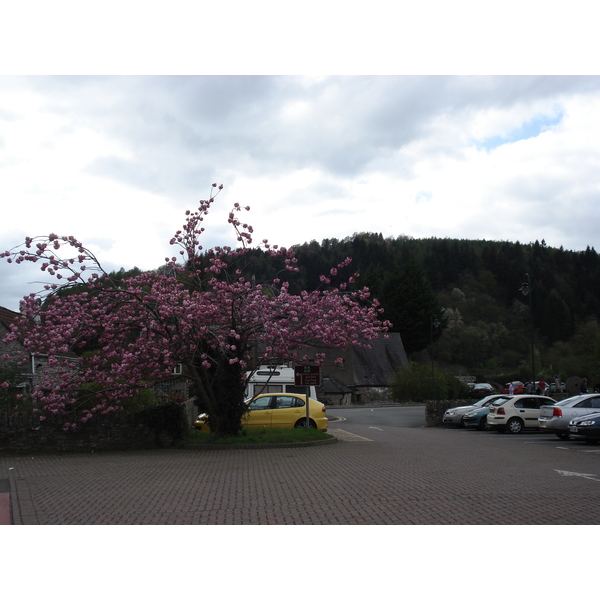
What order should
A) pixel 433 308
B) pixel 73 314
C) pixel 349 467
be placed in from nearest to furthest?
pixel 349 467 < pixel 73 314 < pixel 433 308

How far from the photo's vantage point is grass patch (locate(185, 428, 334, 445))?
17.5 metres

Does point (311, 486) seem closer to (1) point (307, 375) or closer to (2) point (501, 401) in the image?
(1) point (307, 375)

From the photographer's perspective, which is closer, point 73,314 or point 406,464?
point 406,464

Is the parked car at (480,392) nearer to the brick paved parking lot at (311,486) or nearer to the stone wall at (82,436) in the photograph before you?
the brick paved parking lot at (311,486)

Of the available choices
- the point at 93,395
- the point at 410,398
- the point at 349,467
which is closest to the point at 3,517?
the point at 349,467

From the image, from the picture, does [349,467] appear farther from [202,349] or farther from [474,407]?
[474,407]

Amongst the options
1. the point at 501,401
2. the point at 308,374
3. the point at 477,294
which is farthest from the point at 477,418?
the point at 477,294

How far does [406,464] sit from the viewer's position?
13570mm

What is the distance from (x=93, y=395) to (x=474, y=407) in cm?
1722

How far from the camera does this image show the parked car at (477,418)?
26.5 m

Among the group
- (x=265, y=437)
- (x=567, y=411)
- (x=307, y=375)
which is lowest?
(x=265, y=437)

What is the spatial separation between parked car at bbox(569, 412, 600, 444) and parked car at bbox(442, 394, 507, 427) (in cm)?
870

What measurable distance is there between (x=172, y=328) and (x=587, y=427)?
478 inches

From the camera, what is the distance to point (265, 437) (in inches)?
704
